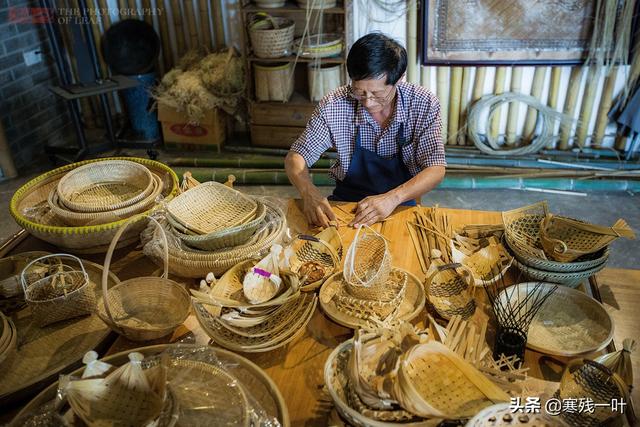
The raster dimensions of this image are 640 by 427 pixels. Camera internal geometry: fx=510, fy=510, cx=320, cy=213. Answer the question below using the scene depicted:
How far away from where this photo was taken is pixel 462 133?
5137 millimetres

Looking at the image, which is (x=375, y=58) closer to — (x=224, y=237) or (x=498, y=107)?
(x=224, y=237)

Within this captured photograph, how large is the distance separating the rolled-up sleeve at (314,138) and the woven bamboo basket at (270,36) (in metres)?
2.35

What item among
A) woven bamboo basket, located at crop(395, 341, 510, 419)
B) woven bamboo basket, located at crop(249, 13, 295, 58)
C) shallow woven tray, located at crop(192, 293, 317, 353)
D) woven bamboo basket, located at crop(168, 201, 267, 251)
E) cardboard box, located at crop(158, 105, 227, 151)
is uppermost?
woven bamboo basket, located at crop(249, 13, 295, 58)

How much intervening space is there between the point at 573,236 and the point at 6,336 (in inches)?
80.7

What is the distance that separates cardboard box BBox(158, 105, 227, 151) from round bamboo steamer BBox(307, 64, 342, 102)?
101 cm

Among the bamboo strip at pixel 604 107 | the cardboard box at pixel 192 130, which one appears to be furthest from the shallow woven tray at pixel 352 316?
the bamboo strip at pixel 604 107

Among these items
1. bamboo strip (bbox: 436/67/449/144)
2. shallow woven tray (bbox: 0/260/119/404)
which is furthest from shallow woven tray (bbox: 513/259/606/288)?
bamboo strip (bbox: 436/67/449/144)

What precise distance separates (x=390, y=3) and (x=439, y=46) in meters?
0.60

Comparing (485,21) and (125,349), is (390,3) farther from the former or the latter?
(125,349)

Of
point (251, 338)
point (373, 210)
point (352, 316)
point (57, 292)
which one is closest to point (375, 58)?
point (373, 210)

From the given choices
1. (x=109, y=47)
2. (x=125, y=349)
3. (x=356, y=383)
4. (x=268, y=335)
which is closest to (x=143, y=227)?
(x=125, y=349)

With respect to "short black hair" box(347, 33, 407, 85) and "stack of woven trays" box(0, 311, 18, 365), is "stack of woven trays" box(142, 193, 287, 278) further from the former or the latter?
"short black hair" box(347, 33, 407, 85)

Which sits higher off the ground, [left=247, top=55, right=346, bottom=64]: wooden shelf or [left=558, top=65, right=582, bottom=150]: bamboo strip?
[left=247, top=55, right=346, bottom=64]: wooden shelf

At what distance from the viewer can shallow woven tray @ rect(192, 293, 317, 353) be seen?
155 centimetres
